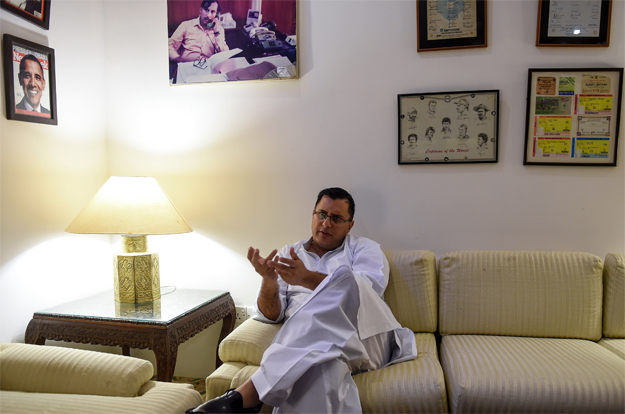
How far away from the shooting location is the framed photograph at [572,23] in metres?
2.15

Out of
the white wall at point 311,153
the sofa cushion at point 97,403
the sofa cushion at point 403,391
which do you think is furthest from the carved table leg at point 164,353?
the sofa cushion at point 403,391

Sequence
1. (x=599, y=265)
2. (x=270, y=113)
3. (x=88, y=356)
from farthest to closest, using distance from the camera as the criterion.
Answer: (x=270, y=113) < (x=599, y=265) < (x=88, y=356)

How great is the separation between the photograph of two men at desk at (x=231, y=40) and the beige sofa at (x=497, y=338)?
4.25 ft

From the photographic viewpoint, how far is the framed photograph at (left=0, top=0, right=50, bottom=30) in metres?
1.98

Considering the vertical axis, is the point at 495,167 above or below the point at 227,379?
above

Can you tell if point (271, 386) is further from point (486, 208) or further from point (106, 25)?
point (106, 25)

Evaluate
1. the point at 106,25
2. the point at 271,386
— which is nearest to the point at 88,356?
the point at 271,386

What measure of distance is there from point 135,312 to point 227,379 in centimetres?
74

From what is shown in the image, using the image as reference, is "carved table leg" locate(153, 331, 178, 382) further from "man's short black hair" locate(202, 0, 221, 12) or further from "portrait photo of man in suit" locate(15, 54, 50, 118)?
"man's short black hair" locate(202, 0, 221, 12)

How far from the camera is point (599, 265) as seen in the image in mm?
1989

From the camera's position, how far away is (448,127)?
2.30 metres

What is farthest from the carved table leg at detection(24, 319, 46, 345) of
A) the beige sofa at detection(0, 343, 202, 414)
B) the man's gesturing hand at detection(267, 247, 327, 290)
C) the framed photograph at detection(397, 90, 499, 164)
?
the framed photograph at detection(397, 90, 499, 164)

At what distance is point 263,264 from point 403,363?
70 cm

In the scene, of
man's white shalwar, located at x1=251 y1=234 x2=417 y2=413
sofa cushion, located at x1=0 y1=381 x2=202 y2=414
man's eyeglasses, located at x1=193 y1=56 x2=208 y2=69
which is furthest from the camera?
man's eyeglasses, located at x1=193 y1=56 x2=208 y2=69
